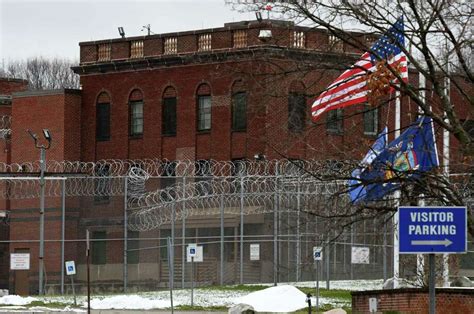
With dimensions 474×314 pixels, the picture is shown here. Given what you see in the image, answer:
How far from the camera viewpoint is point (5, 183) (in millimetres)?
54312

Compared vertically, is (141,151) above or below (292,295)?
above

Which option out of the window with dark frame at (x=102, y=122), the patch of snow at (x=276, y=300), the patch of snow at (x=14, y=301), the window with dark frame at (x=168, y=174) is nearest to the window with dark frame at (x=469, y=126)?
the patch of snow at (x=276, y=300)

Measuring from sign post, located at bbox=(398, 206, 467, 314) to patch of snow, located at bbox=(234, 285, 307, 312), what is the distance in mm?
20839

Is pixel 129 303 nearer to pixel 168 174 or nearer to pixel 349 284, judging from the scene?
pixel 349 284

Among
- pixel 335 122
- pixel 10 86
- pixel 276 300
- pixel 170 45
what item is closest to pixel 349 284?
pixel 276 300

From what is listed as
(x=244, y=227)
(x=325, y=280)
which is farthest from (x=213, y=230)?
(x=325, y=280)

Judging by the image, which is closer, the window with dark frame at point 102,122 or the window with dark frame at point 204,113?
the window with dark frame at point 204,113

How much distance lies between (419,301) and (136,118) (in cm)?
3524

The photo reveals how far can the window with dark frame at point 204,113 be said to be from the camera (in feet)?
193

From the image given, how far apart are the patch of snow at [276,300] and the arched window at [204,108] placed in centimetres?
2388

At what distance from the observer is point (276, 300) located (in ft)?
113

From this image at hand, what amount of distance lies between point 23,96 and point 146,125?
654 cm

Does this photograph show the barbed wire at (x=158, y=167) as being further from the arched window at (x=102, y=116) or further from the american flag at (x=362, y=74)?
the american flag at (x=362, y=74)

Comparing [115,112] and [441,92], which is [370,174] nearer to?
[441,92]
